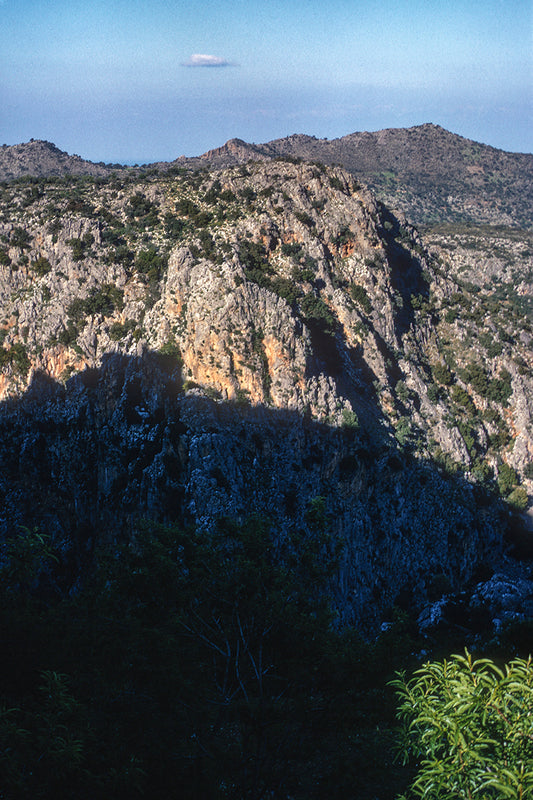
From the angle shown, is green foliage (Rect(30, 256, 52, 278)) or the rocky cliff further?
green foliage (Rect(30, 256, 52, 278))

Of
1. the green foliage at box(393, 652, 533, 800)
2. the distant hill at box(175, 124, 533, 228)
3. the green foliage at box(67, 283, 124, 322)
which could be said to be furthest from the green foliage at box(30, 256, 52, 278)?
the distant hill at box(175, 124, 533, 228)

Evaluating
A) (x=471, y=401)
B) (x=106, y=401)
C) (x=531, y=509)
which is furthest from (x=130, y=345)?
(x=531, y=509)

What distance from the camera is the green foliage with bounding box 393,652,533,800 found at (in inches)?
269

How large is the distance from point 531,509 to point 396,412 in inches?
514

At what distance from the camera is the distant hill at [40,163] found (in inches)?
4427

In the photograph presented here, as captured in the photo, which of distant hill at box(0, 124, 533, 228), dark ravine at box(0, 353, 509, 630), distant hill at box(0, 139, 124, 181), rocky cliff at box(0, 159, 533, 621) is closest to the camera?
dark ravine at box(0, 353, 509, 630)

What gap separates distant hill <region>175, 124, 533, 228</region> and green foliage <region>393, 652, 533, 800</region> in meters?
131

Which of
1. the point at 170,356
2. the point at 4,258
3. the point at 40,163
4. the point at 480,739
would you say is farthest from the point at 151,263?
the point at 40,163

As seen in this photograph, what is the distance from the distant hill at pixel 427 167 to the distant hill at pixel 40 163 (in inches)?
799

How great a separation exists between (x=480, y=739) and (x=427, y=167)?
545ft

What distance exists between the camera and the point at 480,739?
693cm

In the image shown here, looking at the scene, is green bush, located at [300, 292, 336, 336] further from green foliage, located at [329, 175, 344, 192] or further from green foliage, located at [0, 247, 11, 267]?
green foliage, located at [0, 247, 11, 267]

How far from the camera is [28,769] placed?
29.0 ft

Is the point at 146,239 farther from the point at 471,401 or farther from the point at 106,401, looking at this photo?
the point at 471,401
